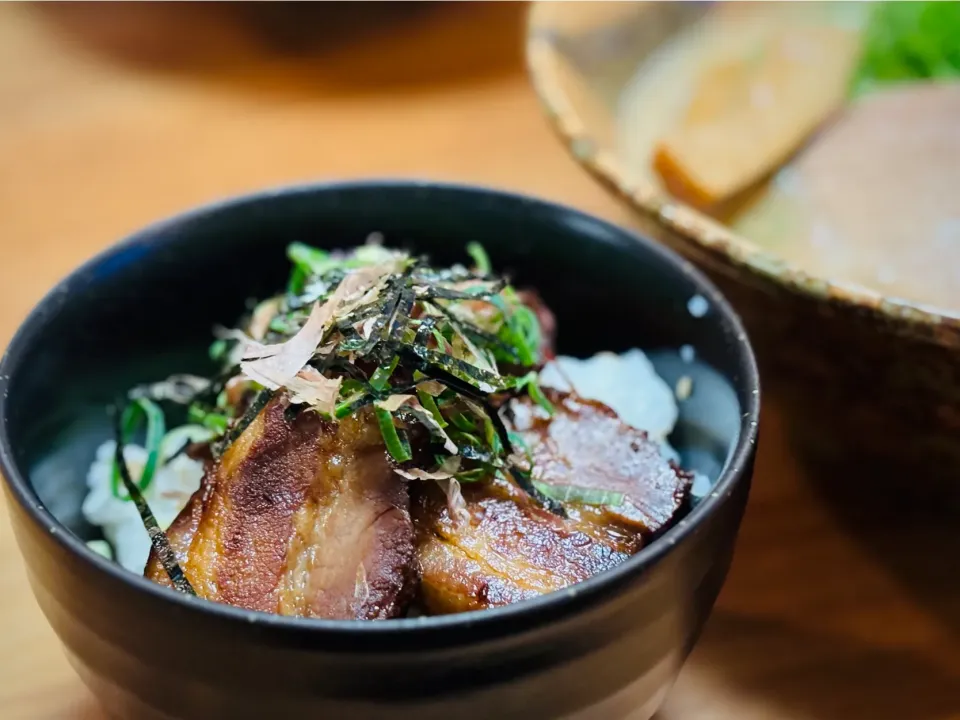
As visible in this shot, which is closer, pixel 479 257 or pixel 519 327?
pixel 519 327

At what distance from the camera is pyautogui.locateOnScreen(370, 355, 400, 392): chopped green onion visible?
0.96 meters

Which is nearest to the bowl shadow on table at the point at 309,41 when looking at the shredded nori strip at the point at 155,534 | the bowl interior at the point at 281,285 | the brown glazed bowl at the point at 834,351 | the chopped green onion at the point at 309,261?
the brown glazed bowl at the point at 834,351

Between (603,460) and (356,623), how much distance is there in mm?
445

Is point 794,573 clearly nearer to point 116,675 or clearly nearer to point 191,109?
point 116,675

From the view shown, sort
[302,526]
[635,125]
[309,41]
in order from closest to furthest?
[302,526]
[635,125]
[309,41]

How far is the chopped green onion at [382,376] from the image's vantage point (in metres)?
0.96

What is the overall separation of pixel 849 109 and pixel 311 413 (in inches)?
56.9

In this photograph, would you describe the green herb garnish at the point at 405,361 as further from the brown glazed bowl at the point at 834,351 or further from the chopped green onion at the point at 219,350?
the brown glazed bowl at the point at 834,351

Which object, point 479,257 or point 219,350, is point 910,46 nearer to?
point 479,257

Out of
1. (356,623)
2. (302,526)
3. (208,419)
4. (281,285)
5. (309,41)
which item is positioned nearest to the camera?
(356,623)

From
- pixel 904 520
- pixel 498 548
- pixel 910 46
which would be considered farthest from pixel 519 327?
pixel 910 46

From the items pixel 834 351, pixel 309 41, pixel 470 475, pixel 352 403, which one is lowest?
pixel 834 351

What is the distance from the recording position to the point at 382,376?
0.96 m

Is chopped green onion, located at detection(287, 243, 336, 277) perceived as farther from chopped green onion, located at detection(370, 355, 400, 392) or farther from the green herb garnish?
chopped green onion, located at detection(370, 355, 400, 392)
